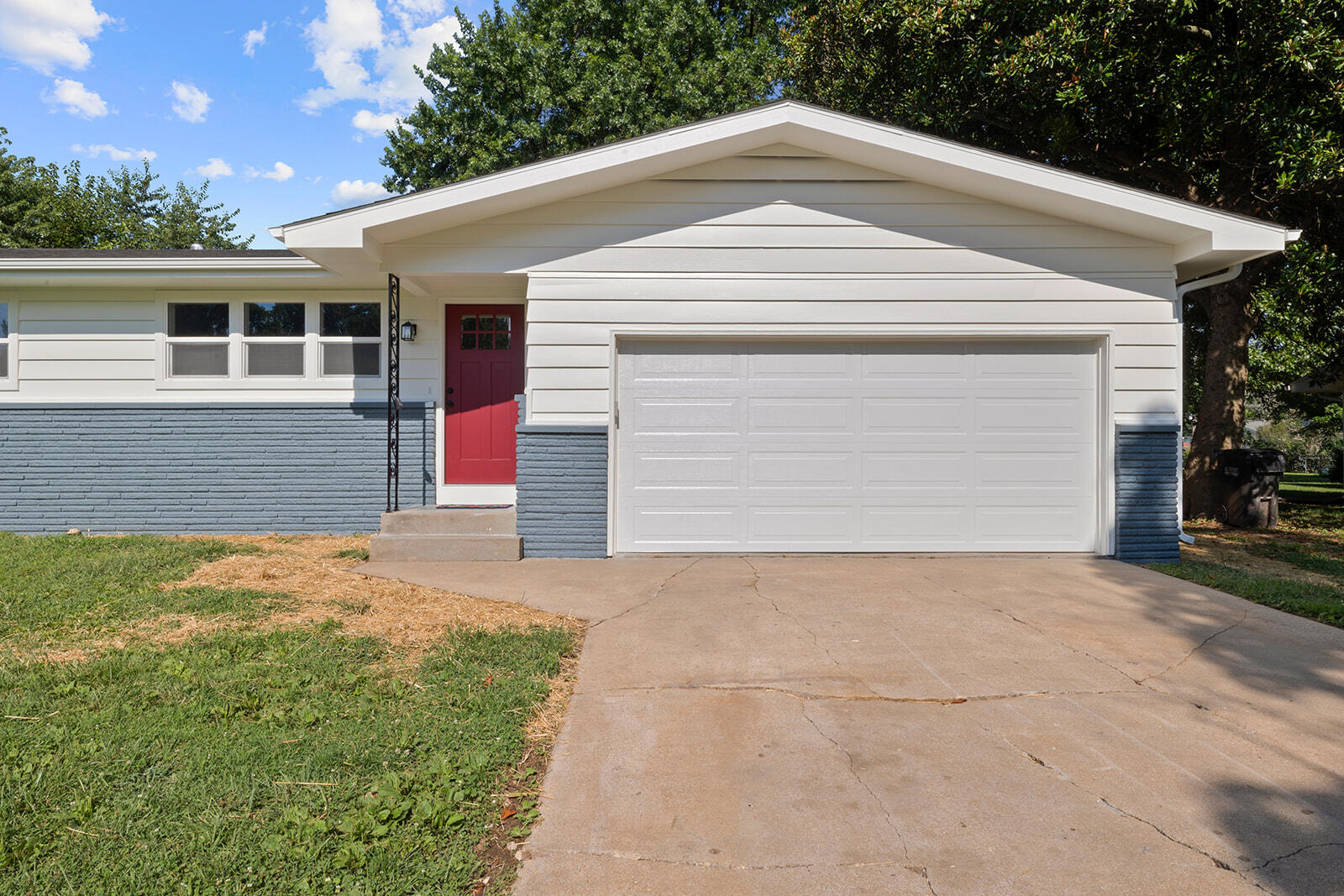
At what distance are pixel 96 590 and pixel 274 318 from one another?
13.4 ft

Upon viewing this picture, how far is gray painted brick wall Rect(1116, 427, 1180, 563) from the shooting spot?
686cm

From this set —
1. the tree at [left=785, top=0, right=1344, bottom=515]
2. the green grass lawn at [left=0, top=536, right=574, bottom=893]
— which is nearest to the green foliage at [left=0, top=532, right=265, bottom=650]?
the green grass lawn at [left=0, top=536, right=574, bottom=893]

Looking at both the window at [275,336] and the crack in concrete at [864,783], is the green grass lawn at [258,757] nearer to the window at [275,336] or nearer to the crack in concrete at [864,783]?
the crack in concrete at [864,783]

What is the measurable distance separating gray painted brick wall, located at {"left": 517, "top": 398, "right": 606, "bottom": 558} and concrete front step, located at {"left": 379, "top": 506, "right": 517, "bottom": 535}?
16cm

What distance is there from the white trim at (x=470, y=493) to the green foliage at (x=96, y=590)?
6.26ft

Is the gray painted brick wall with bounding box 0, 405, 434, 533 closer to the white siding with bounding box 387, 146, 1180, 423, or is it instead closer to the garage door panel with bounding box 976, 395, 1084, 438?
the white siding with bounding box 387, 146, 1180, 423

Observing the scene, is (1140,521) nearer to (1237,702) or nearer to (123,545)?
(1237,702)

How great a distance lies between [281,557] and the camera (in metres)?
6.71

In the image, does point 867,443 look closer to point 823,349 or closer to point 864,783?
point 823,349

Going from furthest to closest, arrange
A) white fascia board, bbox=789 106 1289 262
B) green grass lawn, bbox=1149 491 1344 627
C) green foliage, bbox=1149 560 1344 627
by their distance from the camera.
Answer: white fascia board, bbox=789 106 1289 262, green grass lawn, bbox=1149 491 1344 627, green foliage, bbox=1149 560 1344 627

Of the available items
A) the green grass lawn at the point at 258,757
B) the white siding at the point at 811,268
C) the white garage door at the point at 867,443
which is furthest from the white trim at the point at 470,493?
the green grass lawn at the point at 258,757

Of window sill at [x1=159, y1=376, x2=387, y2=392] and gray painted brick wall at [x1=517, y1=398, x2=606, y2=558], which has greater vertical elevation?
window sill at [x1=159, y1=376, x2=387, y2=392]

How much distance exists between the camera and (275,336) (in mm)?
8398

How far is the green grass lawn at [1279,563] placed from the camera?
541 centimetres
